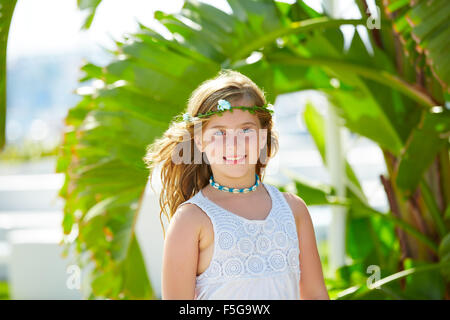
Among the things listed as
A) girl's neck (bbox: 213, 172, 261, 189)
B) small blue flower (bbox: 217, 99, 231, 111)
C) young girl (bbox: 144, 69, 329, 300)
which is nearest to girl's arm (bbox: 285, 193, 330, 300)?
young girl (bbox: 144, 69, 329, 300)

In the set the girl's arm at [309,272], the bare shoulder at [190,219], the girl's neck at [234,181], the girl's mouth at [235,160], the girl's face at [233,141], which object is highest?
the girl's face at [233,141]

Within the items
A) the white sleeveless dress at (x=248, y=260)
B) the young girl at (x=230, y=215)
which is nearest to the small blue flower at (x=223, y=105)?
the young girl at (x=230, y=215)

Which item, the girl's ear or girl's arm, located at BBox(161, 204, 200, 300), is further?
the girl's ear

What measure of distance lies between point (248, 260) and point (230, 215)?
7 centimetres

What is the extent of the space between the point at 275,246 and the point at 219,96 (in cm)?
23

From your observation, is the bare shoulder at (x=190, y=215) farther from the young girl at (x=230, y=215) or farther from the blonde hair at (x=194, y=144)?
the blonde hair at (x=194, y=144)

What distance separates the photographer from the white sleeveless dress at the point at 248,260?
0.86 m

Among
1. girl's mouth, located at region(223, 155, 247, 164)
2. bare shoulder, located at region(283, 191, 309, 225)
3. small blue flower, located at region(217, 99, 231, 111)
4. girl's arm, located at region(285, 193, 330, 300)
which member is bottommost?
girl's arm, located at region(285, 193, 330, 300)

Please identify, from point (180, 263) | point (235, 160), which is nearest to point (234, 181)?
point (235, 160)

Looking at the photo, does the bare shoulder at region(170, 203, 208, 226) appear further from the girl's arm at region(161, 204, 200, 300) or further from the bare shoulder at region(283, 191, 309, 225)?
the bare shoulder at region(283, 191, 309, 225)

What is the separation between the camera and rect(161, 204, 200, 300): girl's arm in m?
0.83

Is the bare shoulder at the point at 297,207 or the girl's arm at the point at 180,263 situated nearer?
the girl's arm at the point at 180,263

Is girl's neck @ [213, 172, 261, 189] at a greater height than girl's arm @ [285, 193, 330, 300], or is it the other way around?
girl's neck @ [213, 172, 261, 189]

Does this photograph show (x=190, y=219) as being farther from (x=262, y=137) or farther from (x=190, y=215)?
(x=262, y=137)
